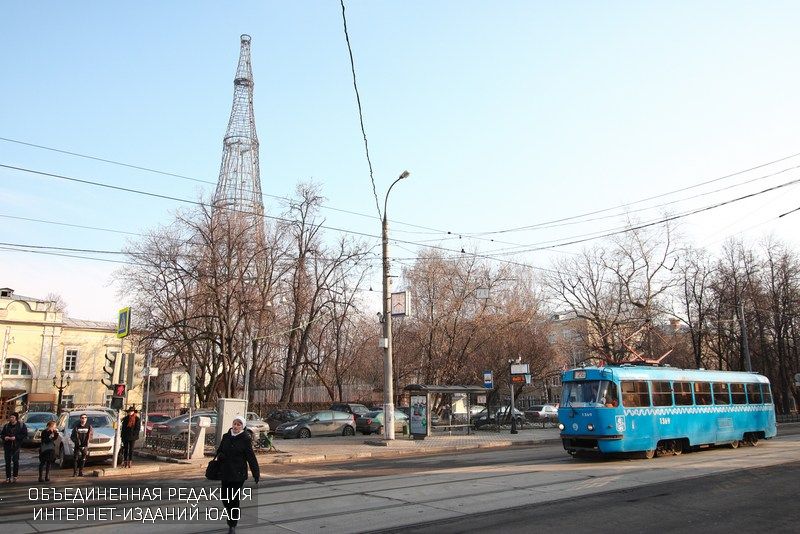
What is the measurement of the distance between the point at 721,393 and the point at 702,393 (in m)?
1.51

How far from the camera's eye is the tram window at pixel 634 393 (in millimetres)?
17250

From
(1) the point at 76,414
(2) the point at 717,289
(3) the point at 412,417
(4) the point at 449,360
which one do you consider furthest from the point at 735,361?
(1) the point at 76,414

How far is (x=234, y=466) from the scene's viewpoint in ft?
26.0

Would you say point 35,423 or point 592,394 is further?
point 35,423

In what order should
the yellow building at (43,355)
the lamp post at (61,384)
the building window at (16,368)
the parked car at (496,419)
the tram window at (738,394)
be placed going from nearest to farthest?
the tram window at (738,394), the parked car at (496,419), the lamp post at (61,384), the yellow building at (43,355), the building window at (16,368)

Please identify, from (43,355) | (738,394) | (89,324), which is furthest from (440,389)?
(89,324)

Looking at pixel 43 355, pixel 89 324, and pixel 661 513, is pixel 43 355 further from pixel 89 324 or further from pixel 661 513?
pixel 661 513

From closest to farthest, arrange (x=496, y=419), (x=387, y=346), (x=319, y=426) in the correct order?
1. (x=387, y=346)
2. (x=319, y=426)
3. (x=496, y=419)

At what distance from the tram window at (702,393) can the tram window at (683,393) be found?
41cm

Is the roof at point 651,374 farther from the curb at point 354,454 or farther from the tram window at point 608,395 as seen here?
the curb at point 354,454

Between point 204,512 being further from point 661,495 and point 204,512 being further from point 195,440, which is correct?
point 195,440

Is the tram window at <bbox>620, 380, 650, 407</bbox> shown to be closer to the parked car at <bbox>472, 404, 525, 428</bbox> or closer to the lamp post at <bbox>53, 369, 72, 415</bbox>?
the parked car at <bbox>472, 404, 525, 428</bbox>

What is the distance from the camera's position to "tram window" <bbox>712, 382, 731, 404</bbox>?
20.7 metres

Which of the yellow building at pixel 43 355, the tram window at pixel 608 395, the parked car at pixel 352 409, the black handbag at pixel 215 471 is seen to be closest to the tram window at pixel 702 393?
the tram window at pixel 608 395
